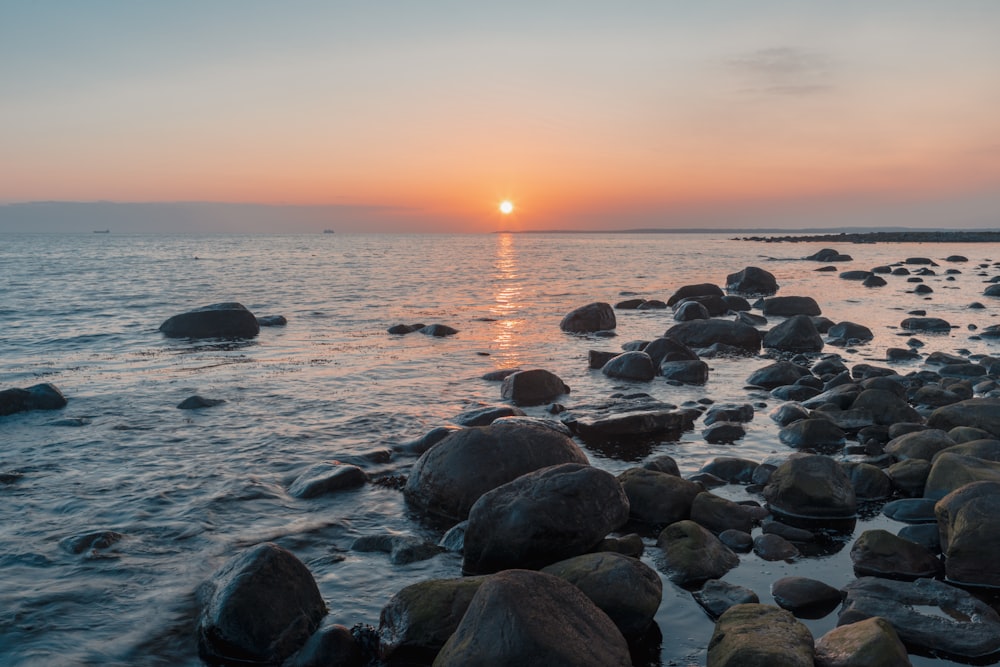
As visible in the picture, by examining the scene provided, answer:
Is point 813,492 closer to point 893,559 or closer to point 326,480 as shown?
point 893,559

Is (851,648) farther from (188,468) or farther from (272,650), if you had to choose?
(188,468)

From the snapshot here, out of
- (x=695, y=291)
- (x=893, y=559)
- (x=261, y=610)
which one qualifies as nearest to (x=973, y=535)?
(x=893, y=559)

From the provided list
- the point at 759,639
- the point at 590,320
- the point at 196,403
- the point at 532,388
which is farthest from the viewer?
the point at 590,320

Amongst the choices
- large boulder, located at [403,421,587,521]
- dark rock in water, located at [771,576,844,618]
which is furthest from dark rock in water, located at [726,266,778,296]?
dark rock in water, located at [771,576,844,618]

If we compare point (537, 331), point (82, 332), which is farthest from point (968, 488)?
point (82, 332)

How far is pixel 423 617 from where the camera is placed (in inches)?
210

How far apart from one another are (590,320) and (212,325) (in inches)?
452

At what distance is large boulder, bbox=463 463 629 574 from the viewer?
21.5 ft

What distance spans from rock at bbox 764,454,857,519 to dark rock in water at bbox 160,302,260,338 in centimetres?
1753

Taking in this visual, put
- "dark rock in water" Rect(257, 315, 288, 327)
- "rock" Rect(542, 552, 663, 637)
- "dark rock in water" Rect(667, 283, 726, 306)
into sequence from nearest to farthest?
"rock" Rect(542, 552, 663, 637)
"dark rock in water" Rect(257, 315, 288, 327)
"dark rock in water" Rect(667, 283, 726, 306)

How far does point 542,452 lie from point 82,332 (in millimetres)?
19640

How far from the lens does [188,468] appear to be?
31.4 ft

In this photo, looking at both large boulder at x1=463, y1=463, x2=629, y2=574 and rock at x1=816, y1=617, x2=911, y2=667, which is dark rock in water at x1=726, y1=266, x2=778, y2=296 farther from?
rock at x1=816, y1=617, x2=911, y2=667

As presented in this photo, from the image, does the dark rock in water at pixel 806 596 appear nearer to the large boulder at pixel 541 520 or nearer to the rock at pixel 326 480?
the large boulder at pixel 541 520
